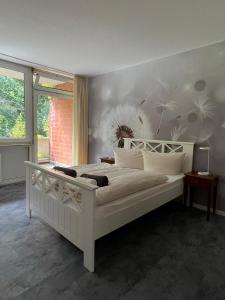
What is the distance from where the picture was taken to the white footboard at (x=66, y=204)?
1.69 m

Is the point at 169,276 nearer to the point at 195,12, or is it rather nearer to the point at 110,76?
the point at 195,12

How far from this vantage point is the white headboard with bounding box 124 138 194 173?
321 cm

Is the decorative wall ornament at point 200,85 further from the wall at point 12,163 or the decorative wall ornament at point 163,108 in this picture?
the wall at point 12,163

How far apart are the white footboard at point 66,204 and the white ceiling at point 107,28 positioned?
5.77ft

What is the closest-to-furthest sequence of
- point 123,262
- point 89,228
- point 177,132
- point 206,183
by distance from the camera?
point 89,228, point 123,262, point 206,183, point 177,132

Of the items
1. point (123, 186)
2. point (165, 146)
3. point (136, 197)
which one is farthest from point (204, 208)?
point (123, 186)

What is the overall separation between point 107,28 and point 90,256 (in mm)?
2592

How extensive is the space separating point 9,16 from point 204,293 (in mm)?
3345

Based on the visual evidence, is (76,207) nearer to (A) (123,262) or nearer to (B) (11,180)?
(A) (123,262)

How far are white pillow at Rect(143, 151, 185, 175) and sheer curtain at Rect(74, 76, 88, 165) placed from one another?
2.10m

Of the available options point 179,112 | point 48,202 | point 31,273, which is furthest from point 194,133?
point 31,273

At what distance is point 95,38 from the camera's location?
9.20ft

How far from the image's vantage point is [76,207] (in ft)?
6.12

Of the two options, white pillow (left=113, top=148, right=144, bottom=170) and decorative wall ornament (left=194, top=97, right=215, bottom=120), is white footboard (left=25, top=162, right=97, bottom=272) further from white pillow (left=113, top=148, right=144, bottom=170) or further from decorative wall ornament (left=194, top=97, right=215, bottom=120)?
decorative wall ornament (left=194, top=97, right=215, bottom=120)
